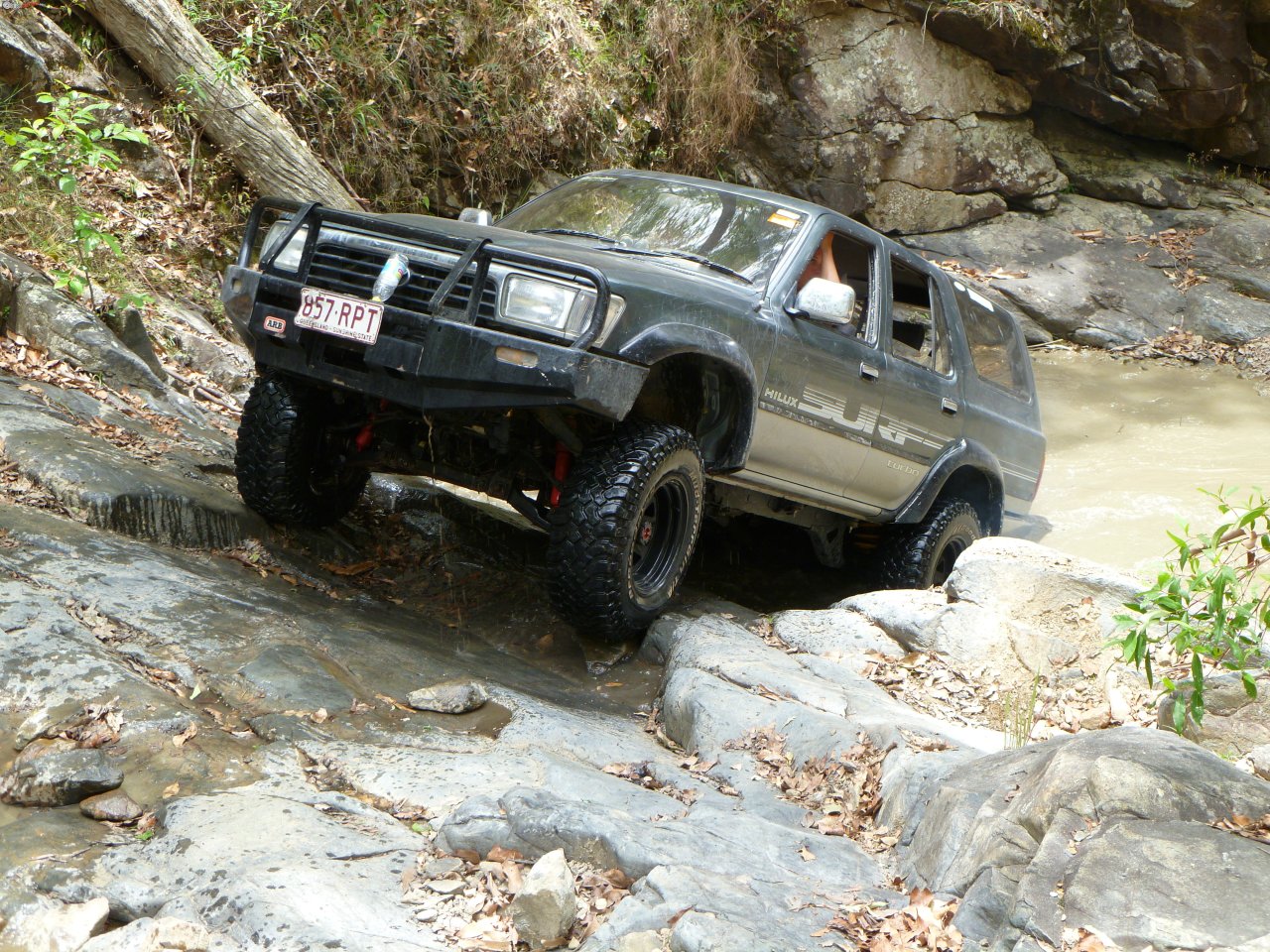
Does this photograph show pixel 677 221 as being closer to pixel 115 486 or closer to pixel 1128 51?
pixel 115 486

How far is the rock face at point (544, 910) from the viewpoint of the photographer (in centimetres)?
253

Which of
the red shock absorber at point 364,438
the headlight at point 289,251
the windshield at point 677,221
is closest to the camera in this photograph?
the headlight at point 289,251

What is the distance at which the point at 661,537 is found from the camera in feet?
16.0

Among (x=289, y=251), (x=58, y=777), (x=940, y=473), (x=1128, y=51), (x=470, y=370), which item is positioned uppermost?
(x=1128, y=51)

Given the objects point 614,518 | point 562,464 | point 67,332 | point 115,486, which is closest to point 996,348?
point 562,464

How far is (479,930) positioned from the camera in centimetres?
256

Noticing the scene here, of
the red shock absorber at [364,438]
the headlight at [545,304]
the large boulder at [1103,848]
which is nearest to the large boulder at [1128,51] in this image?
the red shock absorber at [364,438]

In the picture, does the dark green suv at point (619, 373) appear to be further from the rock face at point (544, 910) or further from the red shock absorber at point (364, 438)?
the rock face at point (544, 910)

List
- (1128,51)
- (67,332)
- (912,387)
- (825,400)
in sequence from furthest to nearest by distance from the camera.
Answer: (1128,51) → (67,332) → (912,387) → (825,400)

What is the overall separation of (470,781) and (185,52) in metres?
6.89

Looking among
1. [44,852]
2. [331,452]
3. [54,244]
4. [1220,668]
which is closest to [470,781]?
[44,852]

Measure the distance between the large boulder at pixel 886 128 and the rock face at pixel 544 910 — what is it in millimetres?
11329

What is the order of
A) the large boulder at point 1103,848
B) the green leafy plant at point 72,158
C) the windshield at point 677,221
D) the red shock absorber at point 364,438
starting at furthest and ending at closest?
the green leafy plant at point 72,158
the windshield at point 677,221
the red shock absorber at point 364,438
the large boulder at point 1103,848

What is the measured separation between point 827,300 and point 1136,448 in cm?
612
